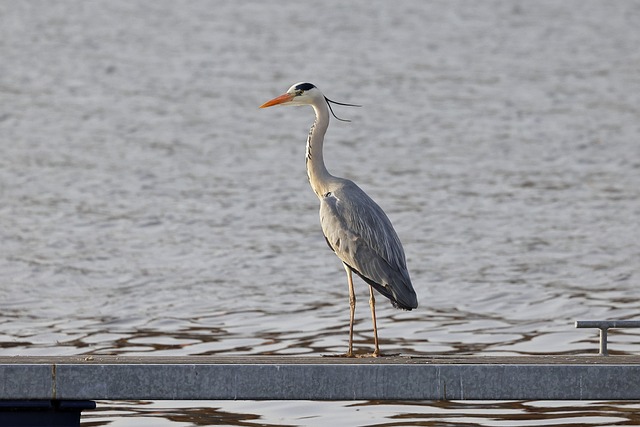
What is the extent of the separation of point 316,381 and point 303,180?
13097mm

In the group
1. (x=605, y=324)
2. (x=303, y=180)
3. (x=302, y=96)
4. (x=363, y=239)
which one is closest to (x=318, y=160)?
(x=302, y=96)

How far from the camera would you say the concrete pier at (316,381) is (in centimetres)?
719

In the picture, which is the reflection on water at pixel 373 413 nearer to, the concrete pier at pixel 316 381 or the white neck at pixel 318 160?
the concrete pier at pixel 316 381

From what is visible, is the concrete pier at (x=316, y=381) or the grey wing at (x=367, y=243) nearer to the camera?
the concrete pier at (x=316, y=381)

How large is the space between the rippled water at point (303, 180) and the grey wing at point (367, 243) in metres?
0.95

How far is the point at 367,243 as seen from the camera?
8.48m

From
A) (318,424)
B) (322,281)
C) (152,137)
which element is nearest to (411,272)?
(322,281)

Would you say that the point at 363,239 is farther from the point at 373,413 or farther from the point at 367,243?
the point at 373,413

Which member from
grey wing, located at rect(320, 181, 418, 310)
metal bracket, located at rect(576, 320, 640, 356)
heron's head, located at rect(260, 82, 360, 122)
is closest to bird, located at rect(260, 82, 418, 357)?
grey wing, located at rect(320, 181, 418, 310)

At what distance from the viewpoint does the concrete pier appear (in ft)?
23.6

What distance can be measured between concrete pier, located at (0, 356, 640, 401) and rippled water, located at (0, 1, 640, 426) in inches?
51.9

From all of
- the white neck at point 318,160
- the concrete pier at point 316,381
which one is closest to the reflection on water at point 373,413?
the concrete pier at point 316,381

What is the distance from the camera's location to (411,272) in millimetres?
14273

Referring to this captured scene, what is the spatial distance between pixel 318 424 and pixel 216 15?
96.6ft
